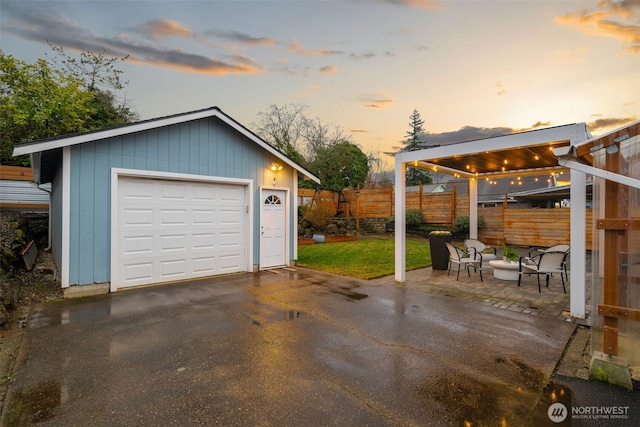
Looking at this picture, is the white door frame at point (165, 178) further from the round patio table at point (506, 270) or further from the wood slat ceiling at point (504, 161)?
the round patio table at point (506, 270)

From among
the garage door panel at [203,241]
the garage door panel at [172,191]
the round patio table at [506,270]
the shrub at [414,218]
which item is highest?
the garage door panel at [172,191]

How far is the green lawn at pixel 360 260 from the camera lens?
7.96 m

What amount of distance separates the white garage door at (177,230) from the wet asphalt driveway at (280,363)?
1221 millimetres

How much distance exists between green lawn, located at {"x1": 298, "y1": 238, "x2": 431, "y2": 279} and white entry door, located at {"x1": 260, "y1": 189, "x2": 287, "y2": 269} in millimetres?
939

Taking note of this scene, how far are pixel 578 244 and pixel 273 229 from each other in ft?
21.8

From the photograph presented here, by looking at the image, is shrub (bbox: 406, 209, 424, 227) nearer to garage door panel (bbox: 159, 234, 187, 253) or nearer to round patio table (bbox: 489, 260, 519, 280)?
round patio table (bbox: 489, 260, 519, 280)

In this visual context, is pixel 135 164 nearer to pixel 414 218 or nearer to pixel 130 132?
pixel 130 132

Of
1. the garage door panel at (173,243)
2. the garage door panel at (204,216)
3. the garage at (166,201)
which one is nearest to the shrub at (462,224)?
the garage at (166,201)

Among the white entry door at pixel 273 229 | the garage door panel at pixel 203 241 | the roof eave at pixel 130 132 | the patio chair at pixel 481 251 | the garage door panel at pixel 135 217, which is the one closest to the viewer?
the roof eave at pixel 130 132

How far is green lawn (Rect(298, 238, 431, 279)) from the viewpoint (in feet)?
26.1

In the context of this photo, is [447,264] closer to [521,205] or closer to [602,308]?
[602,308]

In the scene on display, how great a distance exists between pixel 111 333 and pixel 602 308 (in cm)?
574

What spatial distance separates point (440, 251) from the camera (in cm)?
809

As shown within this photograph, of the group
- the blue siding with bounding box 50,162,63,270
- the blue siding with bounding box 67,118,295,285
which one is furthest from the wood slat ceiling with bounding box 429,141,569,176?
the blue siding with bounding box 50,162,63,270
